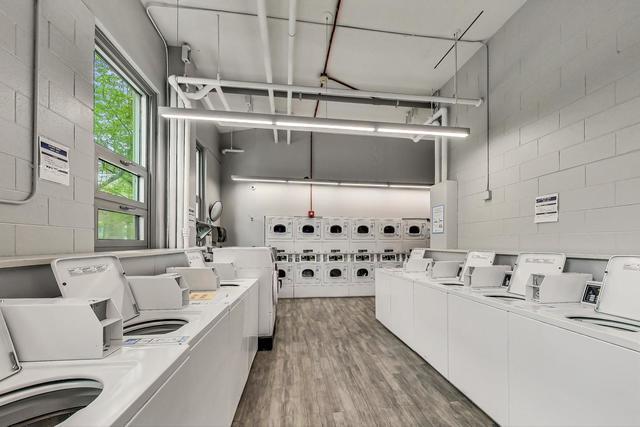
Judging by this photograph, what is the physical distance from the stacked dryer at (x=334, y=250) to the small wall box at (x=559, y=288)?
4.37 meters

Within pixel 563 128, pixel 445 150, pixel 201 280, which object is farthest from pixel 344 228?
pixel 201 280

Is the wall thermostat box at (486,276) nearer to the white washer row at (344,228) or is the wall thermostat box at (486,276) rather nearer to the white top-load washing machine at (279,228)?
the white washer row at (344,228)

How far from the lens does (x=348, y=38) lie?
3492 millimetres

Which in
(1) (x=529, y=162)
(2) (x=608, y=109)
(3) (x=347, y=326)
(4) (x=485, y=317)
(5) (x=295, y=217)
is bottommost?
(3) (x=347, y=326)

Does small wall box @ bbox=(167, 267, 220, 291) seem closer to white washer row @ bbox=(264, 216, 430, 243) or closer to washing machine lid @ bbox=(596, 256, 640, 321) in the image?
washing machine lid @ bbox=(596, 256, 640, 321)

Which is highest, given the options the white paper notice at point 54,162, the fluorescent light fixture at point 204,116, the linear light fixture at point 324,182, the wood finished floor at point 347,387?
the fluorescent light fixture at point 204,116

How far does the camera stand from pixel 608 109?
222 cm

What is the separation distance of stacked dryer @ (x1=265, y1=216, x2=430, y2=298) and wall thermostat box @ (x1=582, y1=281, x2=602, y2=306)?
4.45 metres

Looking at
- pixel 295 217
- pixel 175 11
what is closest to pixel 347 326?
pixel 295 217

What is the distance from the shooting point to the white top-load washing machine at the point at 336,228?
6234 mm

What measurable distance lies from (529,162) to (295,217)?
425 centimetres

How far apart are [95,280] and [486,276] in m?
2.94

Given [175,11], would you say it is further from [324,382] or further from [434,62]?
[324,382]

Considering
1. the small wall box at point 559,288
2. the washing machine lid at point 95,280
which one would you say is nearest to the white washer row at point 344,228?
the small wall box at point 559,288
